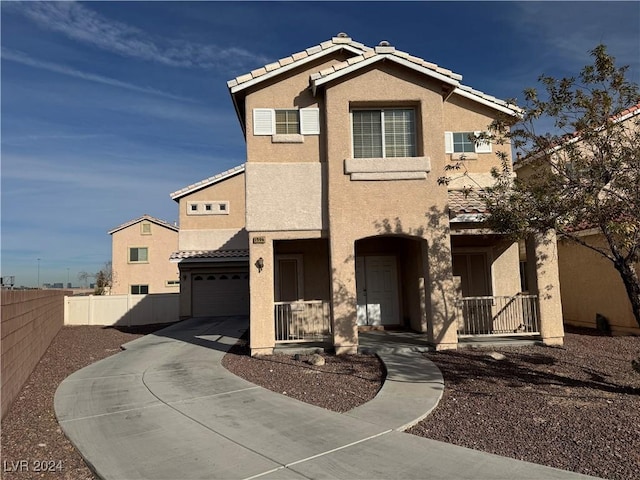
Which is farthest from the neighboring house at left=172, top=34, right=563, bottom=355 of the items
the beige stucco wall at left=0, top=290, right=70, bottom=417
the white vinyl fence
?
the white vinyl fence

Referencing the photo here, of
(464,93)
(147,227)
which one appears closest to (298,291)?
(464,93)

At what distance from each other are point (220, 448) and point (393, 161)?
26.5ft

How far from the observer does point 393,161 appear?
1163 centimetres

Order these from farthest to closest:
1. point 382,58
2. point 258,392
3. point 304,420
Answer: point 382,58 → point 258,392 → point 304,420

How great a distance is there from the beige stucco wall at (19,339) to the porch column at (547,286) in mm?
11372

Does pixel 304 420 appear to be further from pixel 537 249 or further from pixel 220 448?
pixel 537 249

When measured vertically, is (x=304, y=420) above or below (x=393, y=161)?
below

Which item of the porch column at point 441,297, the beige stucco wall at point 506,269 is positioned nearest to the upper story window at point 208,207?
the beige stucco wall at point 506,269

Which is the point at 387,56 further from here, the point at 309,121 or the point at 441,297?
the point at 441,297

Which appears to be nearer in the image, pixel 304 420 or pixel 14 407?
pixel 304 420

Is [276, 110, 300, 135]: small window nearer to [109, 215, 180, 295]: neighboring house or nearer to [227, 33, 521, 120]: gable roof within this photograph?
[227, 33, 521, 120]: gable roof

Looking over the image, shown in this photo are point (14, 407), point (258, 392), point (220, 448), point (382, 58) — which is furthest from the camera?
point (382, 58)

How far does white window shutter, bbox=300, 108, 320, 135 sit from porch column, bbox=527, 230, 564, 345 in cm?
616

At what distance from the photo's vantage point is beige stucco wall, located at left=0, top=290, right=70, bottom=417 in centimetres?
755
